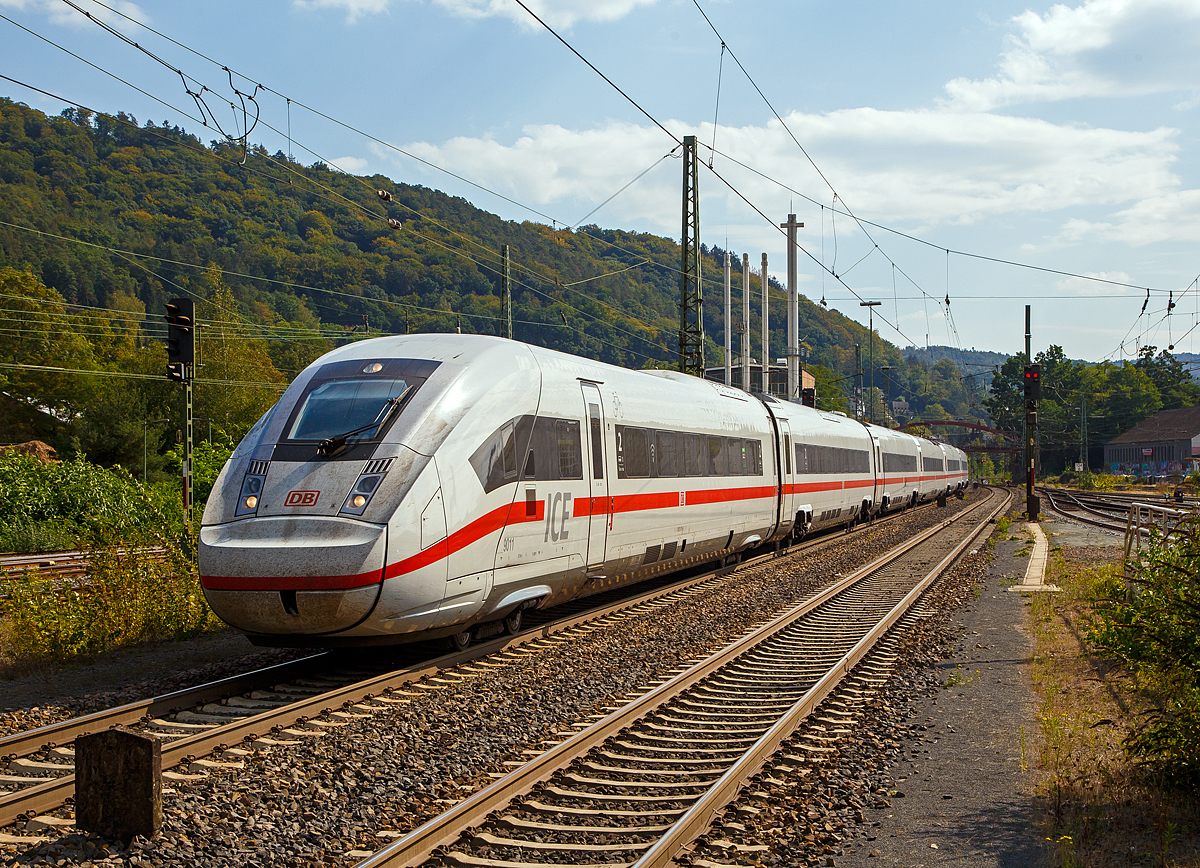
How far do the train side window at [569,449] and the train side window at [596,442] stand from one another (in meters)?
0.36

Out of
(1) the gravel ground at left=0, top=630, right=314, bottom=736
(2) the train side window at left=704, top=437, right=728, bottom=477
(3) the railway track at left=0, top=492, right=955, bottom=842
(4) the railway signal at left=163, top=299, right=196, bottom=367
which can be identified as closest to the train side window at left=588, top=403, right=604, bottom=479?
(3) the railway track at left=0, top=492, right=955, bottom=842

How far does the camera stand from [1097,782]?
604 centimetres

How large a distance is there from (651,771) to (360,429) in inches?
162

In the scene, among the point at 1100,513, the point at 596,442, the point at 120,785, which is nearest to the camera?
the point at 120,785

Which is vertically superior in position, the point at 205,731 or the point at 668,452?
the point at 668,452

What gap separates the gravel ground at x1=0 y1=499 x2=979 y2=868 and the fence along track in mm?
356

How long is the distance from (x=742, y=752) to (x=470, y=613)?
130 inches

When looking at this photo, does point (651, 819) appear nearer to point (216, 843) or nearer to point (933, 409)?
point (216, 843)

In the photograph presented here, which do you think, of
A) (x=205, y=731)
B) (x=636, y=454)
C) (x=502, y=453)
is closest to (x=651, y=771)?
(x=205, y=731)

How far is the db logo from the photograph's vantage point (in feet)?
27.0

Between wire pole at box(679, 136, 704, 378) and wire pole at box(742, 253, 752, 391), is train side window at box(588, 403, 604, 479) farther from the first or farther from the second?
wire pole at box(742, 253, 752, 391)

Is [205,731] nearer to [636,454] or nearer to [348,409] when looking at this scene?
[348,409]

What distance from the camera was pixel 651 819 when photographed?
5434mm

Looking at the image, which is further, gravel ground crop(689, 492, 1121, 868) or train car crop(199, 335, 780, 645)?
train car crop(199, 335, 780, 645)
